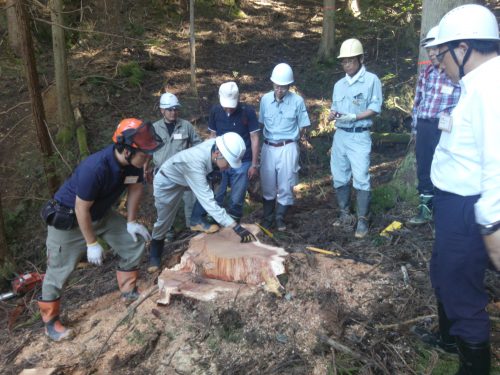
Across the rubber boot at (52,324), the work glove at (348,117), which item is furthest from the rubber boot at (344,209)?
the rubber boot at (52,324)

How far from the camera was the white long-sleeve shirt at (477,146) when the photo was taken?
2062mm

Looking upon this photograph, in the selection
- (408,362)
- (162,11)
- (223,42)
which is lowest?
(408,362)

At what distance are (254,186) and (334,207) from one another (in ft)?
5.69

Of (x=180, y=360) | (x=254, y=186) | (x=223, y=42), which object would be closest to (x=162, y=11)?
(x=223, y=42)

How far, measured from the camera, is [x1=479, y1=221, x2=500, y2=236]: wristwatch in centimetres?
206

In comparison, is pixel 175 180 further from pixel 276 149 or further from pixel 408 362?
pixel 408 362

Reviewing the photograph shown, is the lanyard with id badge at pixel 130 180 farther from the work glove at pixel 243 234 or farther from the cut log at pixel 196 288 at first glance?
the work glove at pixel 243 234

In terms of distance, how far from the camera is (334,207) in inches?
239

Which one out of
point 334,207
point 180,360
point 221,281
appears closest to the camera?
point 180,360

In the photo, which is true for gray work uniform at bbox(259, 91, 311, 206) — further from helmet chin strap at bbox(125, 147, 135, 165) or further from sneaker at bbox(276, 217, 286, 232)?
helmet chin strap at bbox(125, 147, 135, 165)

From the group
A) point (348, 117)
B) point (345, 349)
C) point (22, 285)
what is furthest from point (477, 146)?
point (22, 285)

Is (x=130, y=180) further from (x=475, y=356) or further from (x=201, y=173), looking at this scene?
(x=475, y=356)

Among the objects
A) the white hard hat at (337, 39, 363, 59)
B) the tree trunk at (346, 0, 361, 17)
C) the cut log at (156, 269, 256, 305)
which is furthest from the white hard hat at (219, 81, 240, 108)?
the tree trunk at (346, 0, 361, 17)

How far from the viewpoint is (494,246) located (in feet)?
6.93
